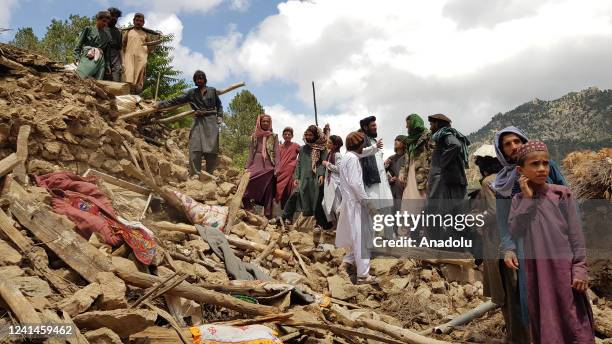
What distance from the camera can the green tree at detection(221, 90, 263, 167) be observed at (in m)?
25.3

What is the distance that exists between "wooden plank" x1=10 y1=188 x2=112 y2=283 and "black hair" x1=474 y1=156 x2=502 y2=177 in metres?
3.06

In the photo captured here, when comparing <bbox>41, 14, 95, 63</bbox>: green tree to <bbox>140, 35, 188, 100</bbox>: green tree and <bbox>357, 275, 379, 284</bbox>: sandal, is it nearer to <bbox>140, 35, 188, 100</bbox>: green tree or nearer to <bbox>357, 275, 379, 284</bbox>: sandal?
<bbox>140, 35, 188, 100</bbox>: green tree

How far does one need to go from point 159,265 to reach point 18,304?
1552 millimetres

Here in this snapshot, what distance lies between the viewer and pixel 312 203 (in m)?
6.91

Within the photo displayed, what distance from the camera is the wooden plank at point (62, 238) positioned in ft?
10.8

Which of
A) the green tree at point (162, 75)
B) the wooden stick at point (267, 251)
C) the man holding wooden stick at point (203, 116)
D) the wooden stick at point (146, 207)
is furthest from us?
the green tree at point (162, 75)

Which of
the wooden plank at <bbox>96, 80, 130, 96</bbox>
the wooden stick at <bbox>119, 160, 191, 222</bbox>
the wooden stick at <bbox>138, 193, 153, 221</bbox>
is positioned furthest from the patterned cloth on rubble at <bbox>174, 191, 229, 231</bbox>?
the wooden plank at <bbox>96, 80, 130, 96</bbox>

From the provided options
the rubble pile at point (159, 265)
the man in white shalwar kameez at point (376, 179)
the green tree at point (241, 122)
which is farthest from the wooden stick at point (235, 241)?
the green tree at point (241, 122)

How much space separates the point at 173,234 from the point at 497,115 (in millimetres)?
98594

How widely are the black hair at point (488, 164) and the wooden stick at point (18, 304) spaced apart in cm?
338

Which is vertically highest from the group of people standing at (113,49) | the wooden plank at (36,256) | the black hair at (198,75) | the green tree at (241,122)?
the green tree at (241,122)

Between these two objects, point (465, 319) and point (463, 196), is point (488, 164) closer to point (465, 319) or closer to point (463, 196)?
point (465, 319)

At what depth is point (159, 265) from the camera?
403 cm

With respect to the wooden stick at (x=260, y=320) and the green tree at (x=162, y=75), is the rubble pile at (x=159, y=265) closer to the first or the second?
the wooden stick at (x=260, y=320)
